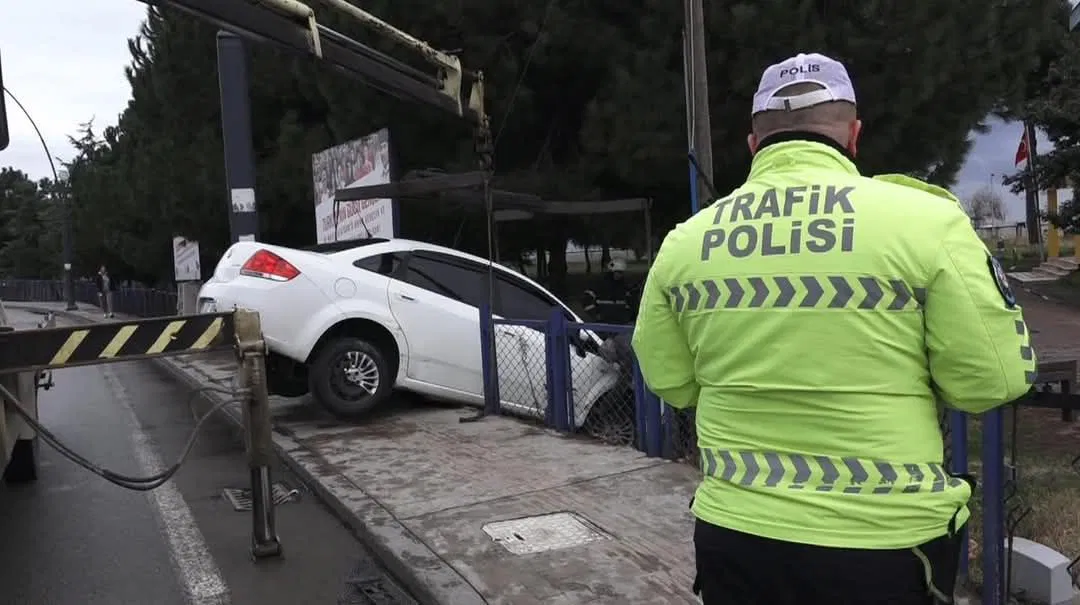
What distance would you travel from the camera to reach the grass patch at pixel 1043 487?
14.6 ft

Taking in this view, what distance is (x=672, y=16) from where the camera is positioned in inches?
439

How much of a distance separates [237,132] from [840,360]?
11424mm

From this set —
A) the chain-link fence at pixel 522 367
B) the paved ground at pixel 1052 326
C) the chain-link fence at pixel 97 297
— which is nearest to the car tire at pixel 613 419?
the chain-link fence at pixel 522 367

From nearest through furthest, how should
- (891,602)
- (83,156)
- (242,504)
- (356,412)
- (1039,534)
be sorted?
(891,602)
(1039,534)
(242,504)
(356,412)
(83,156)

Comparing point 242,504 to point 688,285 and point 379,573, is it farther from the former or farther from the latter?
point 688,285

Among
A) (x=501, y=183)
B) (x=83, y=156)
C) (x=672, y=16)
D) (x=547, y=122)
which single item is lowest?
(x=501, y=183)


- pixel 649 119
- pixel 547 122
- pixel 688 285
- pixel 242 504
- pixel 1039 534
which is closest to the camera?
pixel 688 285

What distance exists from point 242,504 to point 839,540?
5.11 metres

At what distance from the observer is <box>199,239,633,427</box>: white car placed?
8.07 metres

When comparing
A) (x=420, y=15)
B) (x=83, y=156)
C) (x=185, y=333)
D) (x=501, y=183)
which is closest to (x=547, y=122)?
(x=501, y=183)

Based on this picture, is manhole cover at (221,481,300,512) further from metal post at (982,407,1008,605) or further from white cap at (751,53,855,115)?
white cap at (751,53,855,115)

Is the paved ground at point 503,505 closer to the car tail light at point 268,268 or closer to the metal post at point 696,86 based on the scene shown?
the car tail light at point 268,268

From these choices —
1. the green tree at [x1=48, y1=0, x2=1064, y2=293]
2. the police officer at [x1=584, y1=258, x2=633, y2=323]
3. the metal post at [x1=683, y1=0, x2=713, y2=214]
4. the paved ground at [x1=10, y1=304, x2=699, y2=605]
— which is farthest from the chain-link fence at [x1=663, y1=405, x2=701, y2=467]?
the green tree at [x1=48, y1=0, x2=1064, y2=293]

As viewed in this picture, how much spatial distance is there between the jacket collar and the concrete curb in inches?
108
